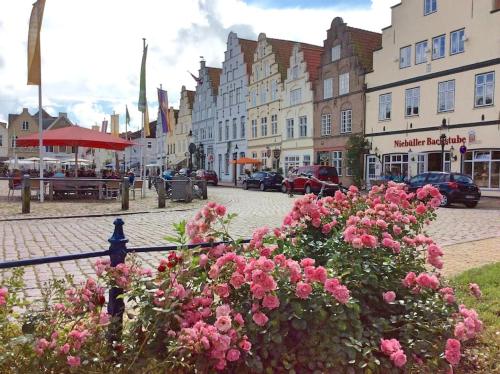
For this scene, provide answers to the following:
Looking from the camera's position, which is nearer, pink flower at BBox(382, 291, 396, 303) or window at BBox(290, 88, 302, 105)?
pink flower at BBox(382, 291, 396, 303)

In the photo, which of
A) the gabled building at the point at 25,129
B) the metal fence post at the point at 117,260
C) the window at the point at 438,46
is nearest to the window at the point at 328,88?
the window at the point at 438,46

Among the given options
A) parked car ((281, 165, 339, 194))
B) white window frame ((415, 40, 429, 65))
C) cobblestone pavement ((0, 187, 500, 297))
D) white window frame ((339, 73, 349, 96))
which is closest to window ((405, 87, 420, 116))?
white window frame ((415, 40, 429, 65))

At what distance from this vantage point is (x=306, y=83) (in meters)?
43.3

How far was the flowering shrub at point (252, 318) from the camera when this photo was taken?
8.78 ft

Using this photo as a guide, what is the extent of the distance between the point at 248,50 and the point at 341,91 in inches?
A: 805

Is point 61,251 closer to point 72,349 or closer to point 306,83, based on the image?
point 72,349

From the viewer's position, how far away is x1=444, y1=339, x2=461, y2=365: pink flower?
289 centimetres

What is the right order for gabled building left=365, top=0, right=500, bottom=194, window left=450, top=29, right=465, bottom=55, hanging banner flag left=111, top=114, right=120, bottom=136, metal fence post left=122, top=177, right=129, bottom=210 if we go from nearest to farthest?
metal fence post left=122, top=177, right=129, bottom=210, gabled building left=365, top=0, right=500, bottom=194, window left=450, top=29, right=465, bottom=55, hanging banner flag left=111, top=114, right=120, bottom=136

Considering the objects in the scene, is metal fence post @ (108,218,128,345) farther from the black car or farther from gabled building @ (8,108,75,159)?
gabled building @ (8,108,75,159)

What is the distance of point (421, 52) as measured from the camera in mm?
31391

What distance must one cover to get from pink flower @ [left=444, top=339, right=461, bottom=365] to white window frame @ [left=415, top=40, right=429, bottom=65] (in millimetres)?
31201

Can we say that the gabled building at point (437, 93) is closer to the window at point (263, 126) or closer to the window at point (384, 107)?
the window at point (384, 107)

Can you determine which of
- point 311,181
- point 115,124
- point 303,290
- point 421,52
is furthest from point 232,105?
point 303,290

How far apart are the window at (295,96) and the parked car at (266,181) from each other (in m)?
11.4
